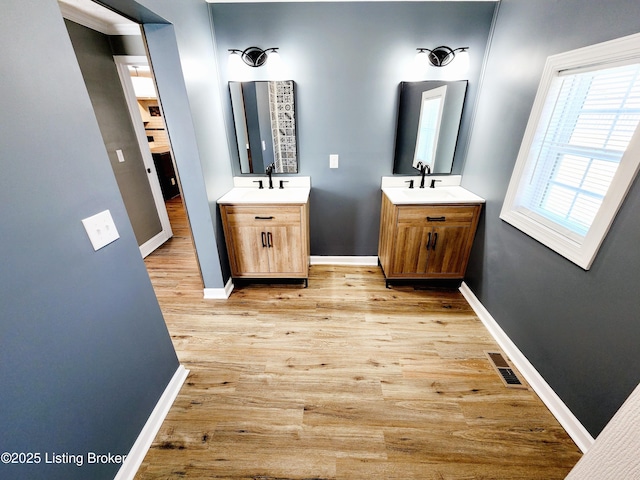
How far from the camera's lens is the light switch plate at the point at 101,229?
95cm

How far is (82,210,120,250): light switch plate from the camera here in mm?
950

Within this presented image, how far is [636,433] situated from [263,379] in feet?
5.23

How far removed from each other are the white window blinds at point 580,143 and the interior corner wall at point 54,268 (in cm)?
226

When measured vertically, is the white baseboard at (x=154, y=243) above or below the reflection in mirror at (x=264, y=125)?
below

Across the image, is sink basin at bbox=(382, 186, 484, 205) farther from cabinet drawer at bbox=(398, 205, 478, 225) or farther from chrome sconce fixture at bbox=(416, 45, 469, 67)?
chrome sconce fixture at bbox=(416, 45, 469, 67)

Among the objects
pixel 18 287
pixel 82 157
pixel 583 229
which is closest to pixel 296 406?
pixel 18 287

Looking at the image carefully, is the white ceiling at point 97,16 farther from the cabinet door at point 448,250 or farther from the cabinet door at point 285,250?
the cabinet door at point 448,250

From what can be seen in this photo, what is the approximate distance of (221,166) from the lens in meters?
2.24

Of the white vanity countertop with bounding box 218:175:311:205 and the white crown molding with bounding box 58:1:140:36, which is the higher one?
the white crown molding with bounding box 58:1:140:36

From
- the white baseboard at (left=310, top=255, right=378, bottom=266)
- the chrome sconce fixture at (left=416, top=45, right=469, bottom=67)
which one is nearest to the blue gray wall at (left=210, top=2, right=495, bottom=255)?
the chrome sconce fixture at (left=416, top=45, right=469, bottom=67)

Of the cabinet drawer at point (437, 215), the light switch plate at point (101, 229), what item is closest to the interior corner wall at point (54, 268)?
the light switch plate at point (101, 229)

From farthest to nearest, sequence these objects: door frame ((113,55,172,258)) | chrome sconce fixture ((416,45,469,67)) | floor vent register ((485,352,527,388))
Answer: door frame ((113,55,172,258)) → chrome sconce fixture ((416,45,469,67)) → floor vent register ((485,352,527,388))

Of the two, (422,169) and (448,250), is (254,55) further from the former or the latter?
(448,250)

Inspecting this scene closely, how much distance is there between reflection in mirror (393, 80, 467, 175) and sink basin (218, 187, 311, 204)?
986 millimetres
